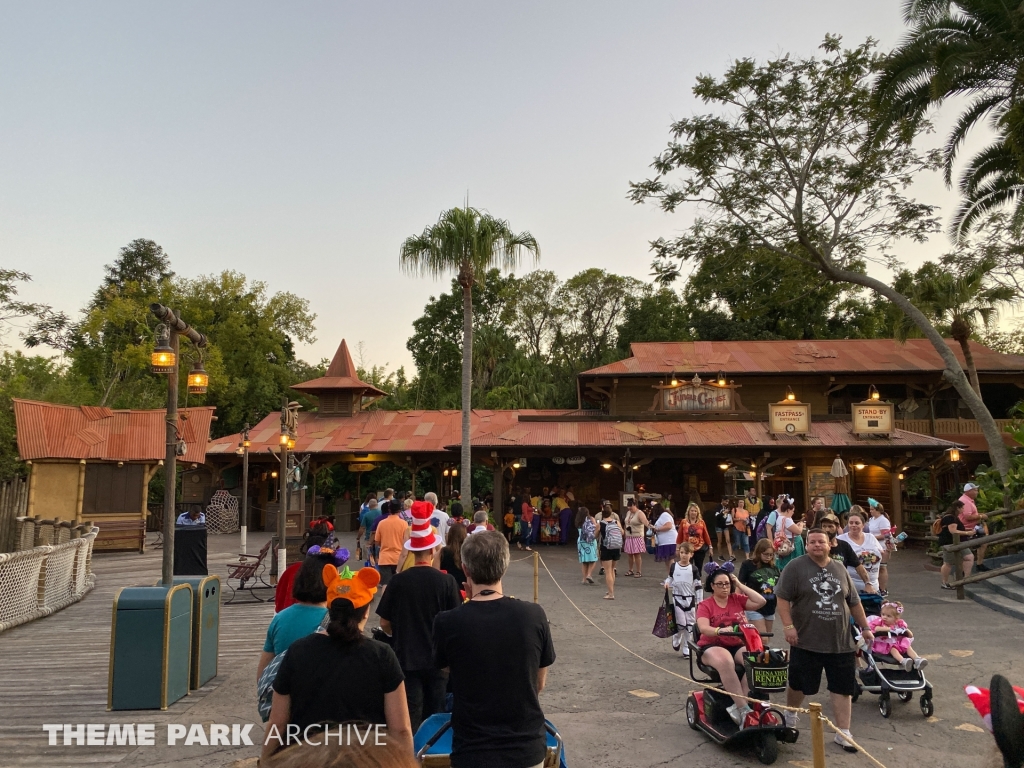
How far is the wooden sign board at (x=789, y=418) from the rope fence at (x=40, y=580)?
1764cm

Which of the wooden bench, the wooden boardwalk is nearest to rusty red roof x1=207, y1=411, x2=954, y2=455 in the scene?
the wooden bench

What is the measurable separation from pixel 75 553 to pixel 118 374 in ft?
98.6

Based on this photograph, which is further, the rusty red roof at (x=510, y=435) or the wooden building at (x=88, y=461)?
the rusty red roof at (x=510, y=435)

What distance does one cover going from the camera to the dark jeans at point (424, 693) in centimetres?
432

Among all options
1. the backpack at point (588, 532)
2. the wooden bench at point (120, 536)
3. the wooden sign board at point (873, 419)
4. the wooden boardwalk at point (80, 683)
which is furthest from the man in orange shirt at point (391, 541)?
the wooden sign board at point (873, 419)

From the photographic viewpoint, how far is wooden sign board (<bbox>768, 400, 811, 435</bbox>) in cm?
2038

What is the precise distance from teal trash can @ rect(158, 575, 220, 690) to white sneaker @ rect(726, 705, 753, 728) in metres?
4.97

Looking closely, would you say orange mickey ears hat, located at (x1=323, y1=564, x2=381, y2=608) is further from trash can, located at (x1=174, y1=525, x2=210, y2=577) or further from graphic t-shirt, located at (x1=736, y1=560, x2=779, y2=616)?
trash can, located at (x1=174, y1=525, x2=210, y2=577)

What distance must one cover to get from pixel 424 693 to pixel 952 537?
11.6 metres

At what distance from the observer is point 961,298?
70.0 ft

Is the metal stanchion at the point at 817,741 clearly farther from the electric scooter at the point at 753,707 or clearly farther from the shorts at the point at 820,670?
the shorts at the point at 820,670

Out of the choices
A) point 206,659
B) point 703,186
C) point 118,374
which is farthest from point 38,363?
point 206,659

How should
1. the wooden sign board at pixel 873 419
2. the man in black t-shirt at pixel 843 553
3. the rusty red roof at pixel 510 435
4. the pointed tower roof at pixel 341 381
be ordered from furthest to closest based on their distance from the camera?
the pointed tower roof at pixel 341 381 < the wooden sign board at pixel 873 419 < the rusty red roof at pixel 510 435 < the man in black t-shirt at pixel 843 553

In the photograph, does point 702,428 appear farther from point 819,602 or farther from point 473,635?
point 473,635
